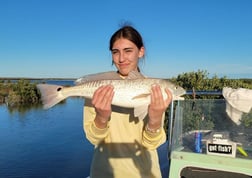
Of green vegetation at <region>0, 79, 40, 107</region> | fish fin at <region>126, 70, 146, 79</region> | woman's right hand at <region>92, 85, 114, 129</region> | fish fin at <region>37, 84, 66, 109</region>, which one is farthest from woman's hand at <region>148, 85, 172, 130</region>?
green vegetation at <region>0, 79, 40, 107</region>

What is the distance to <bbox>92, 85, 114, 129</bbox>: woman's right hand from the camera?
2.47 m

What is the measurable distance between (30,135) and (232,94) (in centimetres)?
1835

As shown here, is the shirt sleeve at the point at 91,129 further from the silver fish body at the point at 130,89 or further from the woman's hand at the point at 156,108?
the woman's hand at the point at 156,108

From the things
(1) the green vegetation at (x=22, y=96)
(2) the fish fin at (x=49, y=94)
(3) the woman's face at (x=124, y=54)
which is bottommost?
(1) the green vegetation at (x=22, y=96)

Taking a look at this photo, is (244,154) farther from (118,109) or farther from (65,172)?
(65,172)

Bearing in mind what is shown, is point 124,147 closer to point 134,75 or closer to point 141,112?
point 141,112

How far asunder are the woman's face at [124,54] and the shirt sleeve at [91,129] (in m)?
0.47

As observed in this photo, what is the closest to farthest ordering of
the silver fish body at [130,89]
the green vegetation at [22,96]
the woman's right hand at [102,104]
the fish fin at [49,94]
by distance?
the woman's right hand at [102,104] < the silver fish body at [130,89] < the fish fin at [49,94] < the green vegetation at [22,96]

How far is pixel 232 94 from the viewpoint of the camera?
277 cm

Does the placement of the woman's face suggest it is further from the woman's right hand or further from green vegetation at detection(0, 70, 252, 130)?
green vegetation at detection(0, 70, 252, 130)

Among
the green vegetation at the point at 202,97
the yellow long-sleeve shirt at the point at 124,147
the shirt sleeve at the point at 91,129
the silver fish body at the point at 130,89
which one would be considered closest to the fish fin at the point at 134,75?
the silver fish body at the point at 130,89

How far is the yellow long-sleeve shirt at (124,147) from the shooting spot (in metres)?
2.55

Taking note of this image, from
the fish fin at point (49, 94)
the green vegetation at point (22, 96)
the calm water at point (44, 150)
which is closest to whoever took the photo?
the fish fin at point (49, 94)

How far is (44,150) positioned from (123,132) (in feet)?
47.3
